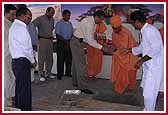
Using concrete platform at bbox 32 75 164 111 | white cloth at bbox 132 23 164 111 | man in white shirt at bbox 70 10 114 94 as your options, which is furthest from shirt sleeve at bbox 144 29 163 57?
man in white shirt at bbox 70 10 114 94

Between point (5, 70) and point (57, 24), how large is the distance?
8.44ft

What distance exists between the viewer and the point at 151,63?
4727 mm

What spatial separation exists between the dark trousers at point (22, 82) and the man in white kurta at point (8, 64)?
307 mm

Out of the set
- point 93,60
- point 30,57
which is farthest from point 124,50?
point 30,57

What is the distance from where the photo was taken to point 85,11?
7.83m

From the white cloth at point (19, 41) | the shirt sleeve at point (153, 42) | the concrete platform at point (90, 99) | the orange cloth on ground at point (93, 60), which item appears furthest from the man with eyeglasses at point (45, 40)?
the shirt sleeve at point (153, 42)

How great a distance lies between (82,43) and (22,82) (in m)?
1.88

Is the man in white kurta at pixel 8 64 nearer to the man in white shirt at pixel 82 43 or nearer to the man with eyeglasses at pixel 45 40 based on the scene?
the man in white shirt at pixel 82 43

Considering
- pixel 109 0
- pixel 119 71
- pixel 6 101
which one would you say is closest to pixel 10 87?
pixel 6 101

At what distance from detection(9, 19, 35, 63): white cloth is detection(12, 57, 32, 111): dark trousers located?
0.25 feet

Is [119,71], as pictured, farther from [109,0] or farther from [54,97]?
[109,0]

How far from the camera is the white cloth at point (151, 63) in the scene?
4.54 m

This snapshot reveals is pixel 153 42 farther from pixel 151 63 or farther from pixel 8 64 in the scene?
pixel 8 64

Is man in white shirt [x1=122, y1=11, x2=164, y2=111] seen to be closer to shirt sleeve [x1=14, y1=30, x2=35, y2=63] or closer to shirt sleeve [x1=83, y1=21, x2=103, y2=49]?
shirt sleeve [x1=14, y1=30, x2=35, y2=63]
